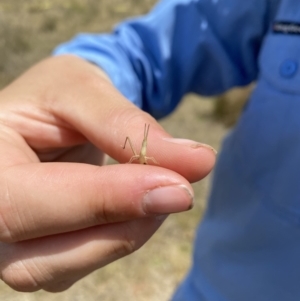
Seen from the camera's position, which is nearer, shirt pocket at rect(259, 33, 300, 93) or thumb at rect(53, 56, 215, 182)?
thumb at rect(53, 56, 215, 182)

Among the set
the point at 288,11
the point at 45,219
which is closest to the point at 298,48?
the point at 288,11

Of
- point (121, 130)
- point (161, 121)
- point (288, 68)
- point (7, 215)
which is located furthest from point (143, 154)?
point (161, 121)

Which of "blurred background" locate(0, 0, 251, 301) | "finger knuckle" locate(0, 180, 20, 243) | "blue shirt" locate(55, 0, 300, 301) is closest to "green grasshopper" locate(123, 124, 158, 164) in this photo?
"finger knuckle" locate(0, 180, 20, 243)

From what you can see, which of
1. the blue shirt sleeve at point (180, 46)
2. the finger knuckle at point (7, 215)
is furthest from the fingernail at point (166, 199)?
the blue shirt sleeve at point (180, 46)

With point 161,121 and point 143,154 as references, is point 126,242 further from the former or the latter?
point 161,121

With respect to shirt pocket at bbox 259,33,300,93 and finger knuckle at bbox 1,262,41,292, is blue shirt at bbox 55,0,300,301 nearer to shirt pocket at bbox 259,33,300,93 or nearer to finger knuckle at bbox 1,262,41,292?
shirt pocket at bbox 259,33,300,93

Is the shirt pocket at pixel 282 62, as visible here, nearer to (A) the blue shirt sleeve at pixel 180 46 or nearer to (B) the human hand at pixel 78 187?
(A) the blue shirt sleeve at pixel 180 46
